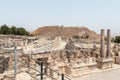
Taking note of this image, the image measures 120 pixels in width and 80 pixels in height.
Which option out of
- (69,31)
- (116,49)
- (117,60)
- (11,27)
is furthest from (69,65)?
(69,31)

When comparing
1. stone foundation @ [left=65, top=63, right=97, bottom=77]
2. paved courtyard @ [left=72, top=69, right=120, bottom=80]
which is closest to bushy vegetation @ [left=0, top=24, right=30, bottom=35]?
stone foundation @ [left=65, top=63, right=97, bottom=77]

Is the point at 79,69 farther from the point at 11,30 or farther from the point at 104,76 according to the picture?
the point at 11,30

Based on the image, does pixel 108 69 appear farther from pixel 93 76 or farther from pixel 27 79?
pixel 27 79

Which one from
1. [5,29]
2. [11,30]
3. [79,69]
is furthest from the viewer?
[11,30]

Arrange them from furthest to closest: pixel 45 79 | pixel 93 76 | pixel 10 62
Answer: pixel 10 62, pixel 93 76, pixel 45 79

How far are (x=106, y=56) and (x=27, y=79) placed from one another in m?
11.8

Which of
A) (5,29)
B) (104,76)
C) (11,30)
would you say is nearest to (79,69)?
(104,76)

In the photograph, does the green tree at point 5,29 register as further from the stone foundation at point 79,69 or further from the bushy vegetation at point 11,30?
the stone foundation at point 79,69

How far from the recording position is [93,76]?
14.8 m

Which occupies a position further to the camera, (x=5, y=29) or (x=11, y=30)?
(x=11, y=30)

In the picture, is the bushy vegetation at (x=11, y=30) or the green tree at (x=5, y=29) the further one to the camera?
the bushy vegetation at (x=11, y=30)

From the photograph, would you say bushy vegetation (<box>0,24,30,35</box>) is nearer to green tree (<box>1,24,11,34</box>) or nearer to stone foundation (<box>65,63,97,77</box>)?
green tree (<box>1,24,11,34</box>)

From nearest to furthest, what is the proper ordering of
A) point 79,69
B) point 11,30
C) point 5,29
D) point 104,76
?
point 104,76, point 79,69, point 5,29, point 11,30

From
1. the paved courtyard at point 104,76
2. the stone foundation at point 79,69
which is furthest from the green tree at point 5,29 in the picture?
the paved courtyard at point 104,76
